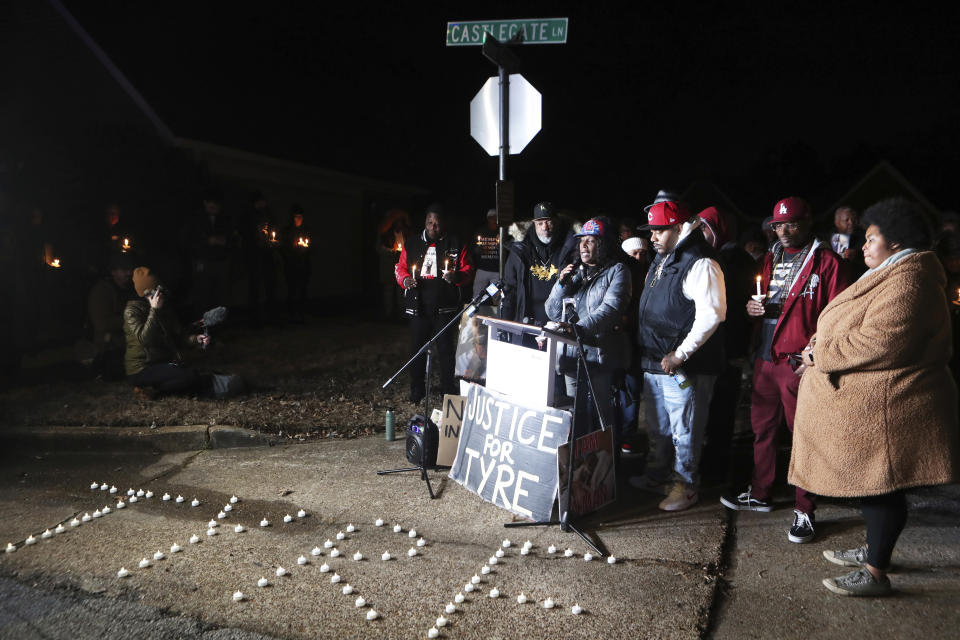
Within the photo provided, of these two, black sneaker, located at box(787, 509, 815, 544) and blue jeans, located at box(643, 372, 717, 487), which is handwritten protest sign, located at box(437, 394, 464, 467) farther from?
black sneaker, located at box(787, 509, 815, 544)

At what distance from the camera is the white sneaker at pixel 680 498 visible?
15.9 ft

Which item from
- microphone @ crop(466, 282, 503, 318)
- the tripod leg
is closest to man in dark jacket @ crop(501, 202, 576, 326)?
microphone @ crop(466, 282, 503, 318)

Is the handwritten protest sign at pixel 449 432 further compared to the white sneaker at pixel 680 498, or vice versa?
the handwritten protest sign at pixel 449 432

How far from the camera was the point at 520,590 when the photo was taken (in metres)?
3.81

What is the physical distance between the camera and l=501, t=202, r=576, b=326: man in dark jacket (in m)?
6.04

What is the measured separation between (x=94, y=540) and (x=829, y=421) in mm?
4496

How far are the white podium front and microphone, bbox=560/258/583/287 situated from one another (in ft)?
1.70

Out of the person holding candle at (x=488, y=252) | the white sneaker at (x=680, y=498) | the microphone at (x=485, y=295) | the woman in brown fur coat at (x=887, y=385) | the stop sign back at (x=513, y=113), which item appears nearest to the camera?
the woman in brown fur coat at (x=887, y=385)

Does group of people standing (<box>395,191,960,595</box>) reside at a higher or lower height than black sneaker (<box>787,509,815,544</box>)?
higher

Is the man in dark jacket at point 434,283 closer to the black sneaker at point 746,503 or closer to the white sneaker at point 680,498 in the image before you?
the white sneaker at point 680,498

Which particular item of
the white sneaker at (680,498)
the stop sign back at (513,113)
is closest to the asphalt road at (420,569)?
the white sneaker at (680,498)

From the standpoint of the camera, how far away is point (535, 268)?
6082 millimetres

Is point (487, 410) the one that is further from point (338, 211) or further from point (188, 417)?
point (338, 211)

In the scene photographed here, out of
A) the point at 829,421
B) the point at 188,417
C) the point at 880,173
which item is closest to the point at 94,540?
the point at 188,417
